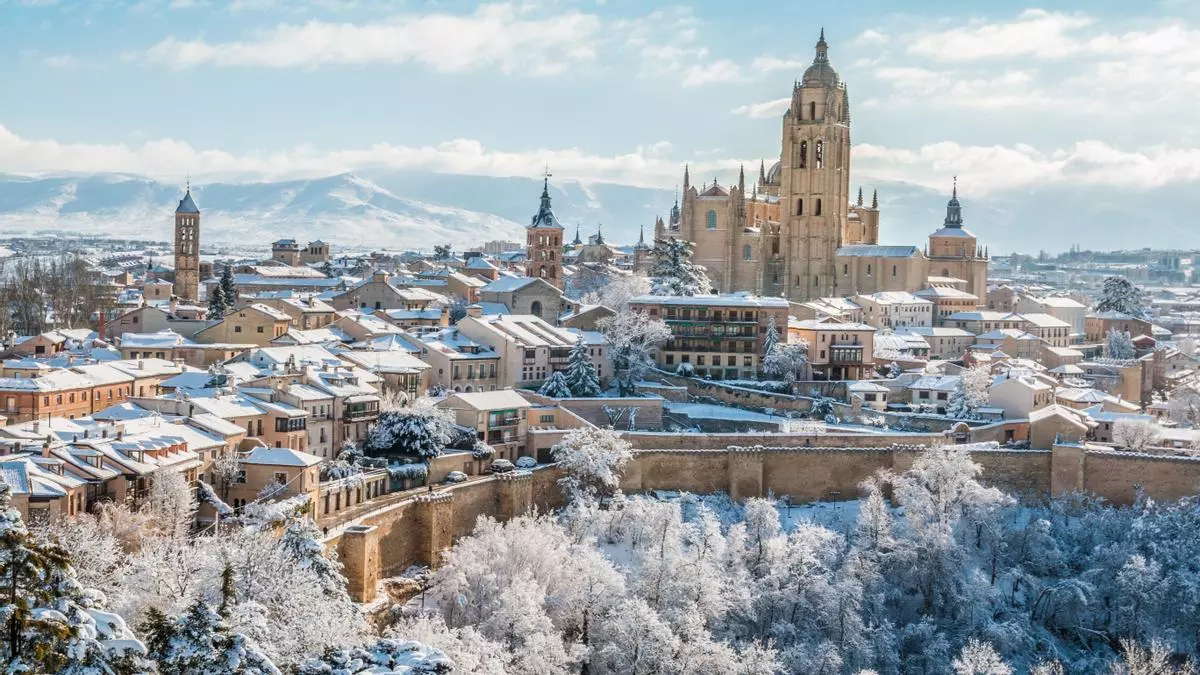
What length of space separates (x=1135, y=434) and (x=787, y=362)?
1192 cm

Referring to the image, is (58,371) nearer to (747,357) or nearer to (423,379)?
(423,379)

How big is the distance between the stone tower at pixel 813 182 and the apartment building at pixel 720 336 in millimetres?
21827

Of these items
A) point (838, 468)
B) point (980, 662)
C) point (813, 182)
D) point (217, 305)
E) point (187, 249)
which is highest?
point (813, 182)

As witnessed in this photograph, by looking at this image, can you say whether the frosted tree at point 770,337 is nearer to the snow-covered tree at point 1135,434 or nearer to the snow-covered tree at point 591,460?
the snow-covered tree at point 1135,434

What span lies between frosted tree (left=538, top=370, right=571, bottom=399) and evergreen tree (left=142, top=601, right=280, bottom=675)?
2908 cm

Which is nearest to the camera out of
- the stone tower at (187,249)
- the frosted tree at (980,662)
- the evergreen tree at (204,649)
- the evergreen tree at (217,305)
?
the evergreen tree at (204,649)

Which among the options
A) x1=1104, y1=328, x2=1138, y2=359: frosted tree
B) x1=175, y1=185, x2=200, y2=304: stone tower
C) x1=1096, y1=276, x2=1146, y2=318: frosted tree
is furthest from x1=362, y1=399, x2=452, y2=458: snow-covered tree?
x1=1096, y1=276, x2=1146, y2=318: frosted tree

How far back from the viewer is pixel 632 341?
177ft

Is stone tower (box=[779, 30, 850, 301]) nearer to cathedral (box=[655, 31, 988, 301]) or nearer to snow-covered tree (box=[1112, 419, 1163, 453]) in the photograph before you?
cathedral (box=[655, 31, 988, 301])

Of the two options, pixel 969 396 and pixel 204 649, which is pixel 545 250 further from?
pixel 204 649

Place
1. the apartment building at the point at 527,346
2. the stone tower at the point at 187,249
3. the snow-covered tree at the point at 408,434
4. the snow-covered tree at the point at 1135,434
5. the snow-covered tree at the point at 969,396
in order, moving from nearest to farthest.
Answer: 1. the snow-covered tree at the point at 408,434
2. the snow-covered tree at the point at 1135,434
3. the snow-covered tree at the point at 969,396
4. the apartment building at the point at 527,346
5. the stone tower at the point at 187,249

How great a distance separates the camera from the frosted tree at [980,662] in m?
32.2

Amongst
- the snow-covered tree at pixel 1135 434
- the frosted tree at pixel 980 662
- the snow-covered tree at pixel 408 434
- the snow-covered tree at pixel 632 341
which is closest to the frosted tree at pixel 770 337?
the snow-covered tree at pixel 632 341

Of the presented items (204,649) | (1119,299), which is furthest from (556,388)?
(1119,299)
